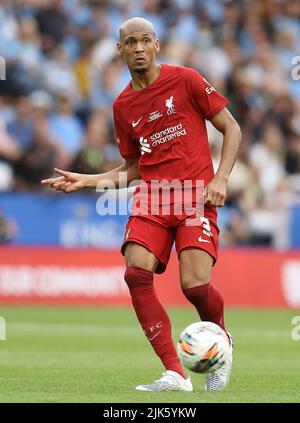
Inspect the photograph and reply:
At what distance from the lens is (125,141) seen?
8.79 metres

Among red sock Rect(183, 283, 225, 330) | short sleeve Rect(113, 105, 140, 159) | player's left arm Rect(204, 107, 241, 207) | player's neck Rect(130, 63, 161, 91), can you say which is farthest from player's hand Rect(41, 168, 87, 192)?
red sock Rect(183, 283, 225, 330)

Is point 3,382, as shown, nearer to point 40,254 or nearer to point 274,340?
point 274,340

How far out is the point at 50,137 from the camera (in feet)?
59.4

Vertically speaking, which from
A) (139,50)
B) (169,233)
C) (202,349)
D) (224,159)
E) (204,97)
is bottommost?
(202,349)

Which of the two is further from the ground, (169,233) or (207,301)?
(169,233)

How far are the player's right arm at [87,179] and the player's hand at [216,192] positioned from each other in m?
0.90

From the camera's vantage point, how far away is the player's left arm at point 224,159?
26.7 feet

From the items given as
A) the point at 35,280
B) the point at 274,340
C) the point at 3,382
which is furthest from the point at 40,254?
the point at 3,382

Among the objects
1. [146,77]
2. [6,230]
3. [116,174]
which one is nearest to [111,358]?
[116,174]

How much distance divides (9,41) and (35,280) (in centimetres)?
460

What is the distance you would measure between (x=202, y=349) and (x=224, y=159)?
1.46 m

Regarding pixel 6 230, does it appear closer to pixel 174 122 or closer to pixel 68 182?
pixel 68 182

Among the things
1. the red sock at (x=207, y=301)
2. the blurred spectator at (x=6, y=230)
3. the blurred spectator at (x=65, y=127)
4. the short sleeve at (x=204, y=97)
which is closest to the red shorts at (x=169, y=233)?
the red sock at (x=207, y=301)

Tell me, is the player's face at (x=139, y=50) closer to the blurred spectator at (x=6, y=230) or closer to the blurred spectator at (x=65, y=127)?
the blurred spectator at (x=6, y=230)
